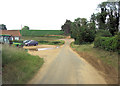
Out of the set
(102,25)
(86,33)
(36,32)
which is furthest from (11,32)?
(102,25)

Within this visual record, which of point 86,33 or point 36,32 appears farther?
point 86,33

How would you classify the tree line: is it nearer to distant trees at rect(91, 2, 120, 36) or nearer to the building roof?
distant trees at rect(91, 2, 120, 36)

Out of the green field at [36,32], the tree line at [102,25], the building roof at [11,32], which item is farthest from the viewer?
the tree line at [102,25]

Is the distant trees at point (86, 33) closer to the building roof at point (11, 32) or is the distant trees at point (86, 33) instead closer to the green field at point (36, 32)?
the green field at point (36, 32)

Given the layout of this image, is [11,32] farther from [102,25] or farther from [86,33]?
[102,25]

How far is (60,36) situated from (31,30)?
2.75 m

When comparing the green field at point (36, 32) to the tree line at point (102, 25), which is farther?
the tree line at point (102, 25)

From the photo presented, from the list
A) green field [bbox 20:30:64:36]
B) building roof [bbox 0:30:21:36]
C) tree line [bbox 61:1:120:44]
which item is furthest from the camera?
tree line [bbox 61:1:120:44]

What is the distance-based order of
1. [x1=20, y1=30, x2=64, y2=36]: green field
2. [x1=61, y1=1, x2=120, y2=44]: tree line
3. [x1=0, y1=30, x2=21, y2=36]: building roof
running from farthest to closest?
[x1=61, y1=1, x2=120, y2=44]: tree line
[x1=20, y1=30, x2=64, y2=36]: green field
[x1=0, y1=30, x2=21, y2=36]: building roof

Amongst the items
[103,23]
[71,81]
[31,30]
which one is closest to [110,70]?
[71,81]

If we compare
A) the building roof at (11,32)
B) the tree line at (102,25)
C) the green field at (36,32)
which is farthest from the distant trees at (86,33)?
the building roof at (11,32)

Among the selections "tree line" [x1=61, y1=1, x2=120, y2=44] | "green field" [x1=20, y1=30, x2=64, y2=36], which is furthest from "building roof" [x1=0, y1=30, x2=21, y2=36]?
"tree line" [x1=61, y1=1, x2=120, y2=44]

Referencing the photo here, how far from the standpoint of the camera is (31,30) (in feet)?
31.8

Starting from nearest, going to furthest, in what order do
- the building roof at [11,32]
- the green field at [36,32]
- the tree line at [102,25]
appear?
the building roof at [11,32] < the green field at [36,32] < the tree line at [102,25]
